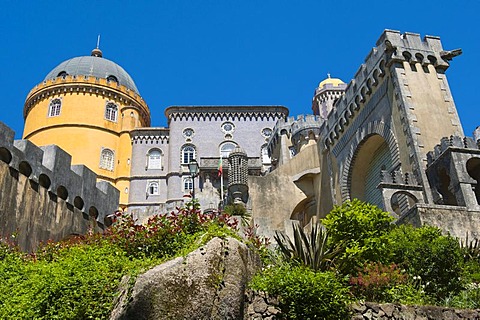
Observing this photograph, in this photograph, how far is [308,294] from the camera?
932 cm

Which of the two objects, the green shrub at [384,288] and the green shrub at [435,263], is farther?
the green shrub at [435,263]

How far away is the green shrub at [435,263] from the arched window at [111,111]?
1687 inches

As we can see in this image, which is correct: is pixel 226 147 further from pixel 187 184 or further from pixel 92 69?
pixel 92 69

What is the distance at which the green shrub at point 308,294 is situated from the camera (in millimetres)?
9273

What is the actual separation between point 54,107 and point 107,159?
7496mm

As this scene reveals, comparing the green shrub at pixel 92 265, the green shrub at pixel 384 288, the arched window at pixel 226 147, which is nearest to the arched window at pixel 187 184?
the arched window at pixel 226 147

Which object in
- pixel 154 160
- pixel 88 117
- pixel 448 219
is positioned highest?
pixel 88 117

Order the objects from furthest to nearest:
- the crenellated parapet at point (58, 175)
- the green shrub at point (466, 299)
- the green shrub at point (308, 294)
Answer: the crenellated parapet at point (58, 175) → the green shrub at point (466, 299) → the green shrub at point (308, 294)

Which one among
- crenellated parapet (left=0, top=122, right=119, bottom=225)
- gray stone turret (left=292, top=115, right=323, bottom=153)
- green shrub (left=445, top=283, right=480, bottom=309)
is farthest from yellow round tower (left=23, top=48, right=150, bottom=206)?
green shrub (left=445, top=283, right=480, bottom=309)

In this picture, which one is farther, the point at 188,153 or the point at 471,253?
the point at 188,153

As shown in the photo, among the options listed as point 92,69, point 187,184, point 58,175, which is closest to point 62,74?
point 92,69

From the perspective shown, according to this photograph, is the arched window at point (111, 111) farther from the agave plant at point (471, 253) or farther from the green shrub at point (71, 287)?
the agave plant at point (471, 253)

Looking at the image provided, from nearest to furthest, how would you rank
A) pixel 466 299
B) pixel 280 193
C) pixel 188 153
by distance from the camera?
pixel 466 299 → pixel 280 193 → pixel 188 153

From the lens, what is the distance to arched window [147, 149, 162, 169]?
49594mm
